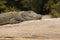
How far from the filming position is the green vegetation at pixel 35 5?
23.7 ft

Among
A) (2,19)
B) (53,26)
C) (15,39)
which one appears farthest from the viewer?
(2,19)

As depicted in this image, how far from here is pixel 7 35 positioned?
1.49 metres

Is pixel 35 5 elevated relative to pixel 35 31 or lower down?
elevated

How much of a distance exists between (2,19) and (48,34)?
237cm

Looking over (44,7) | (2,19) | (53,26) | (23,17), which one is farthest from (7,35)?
(44,7)

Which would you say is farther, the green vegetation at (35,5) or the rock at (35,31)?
the green vegetation at (35,5)

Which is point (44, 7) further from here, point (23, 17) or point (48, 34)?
point (48, 34)

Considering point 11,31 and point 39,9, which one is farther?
point 39,9

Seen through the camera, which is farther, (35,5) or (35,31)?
(35,5)

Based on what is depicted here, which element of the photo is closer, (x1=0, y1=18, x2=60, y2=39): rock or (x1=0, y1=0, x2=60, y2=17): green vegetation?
(x1=0, y1=18, x2=60, y2=39): rock

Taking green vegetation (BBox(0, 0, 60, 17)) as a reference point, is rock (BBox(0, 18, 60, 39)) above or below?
below

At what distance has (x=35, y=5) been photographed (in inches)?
320

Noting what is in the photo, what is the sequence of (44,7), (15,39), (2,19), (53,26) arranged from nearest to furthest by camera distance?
(15,39) < (53,26) < (2,19) < (44,7)

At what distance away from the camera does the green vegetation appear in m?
7.22
